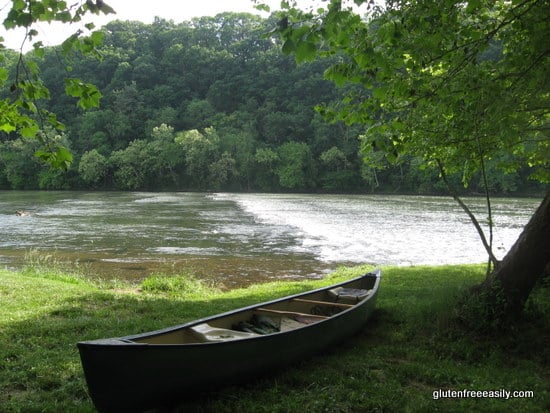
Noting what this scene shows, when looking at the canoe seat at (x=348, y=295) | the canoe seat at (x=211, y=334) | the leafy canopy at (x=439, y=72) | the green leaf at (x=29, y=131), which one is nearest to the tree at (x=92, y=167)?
the canoe seat at (x=348, y=295)

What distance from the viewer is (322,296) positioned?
745 cm

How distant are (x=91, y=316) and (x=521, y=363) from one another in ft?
21.0

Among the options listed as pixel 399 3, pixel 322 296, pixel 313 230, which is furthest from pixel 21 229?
pixel 399 3

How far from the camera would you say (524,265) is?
606 cm

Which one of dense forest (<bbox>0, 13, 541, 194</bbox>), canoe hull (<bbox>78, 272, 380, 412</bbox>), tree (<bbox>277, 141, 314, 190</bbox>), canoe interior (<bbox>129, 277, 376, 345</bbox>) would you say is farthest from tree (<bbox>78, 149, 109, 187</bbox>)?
canoe hull (<bbox>78, 272, 380, 412</bbox>)

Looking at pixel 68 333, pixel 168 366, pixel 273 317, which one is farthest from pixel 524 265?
pixel 68 333

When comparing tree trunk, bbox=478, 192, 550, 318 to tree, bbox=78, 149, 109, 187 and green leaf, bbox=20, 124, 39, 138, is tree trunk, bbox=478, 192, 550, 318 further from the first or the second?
tree, bbox=78, 149, 109, 187

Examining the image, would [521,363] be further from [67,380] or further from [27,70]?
[27,70]

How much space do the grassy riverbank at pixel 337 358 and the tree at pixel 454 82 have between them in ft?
2.61

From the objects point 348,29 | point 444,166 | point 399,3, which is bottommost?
point 444,166

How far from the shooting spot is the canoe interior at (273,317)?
4777 mm

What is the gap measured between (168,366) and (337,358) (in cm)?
246

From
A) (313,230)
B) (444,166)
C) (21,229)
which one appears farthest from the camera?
(313,230)

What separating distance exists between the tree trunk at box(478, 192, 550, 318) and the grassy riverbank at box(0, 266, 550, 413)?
399 mm
